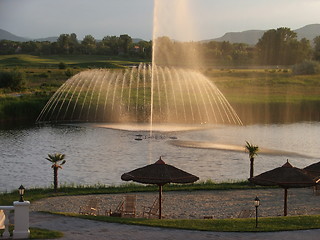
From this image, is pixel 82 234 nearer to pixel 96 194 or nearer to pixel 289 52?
pixel 96 194

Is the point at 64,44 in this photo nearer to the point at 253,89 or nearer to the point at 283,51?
the point at 283,51

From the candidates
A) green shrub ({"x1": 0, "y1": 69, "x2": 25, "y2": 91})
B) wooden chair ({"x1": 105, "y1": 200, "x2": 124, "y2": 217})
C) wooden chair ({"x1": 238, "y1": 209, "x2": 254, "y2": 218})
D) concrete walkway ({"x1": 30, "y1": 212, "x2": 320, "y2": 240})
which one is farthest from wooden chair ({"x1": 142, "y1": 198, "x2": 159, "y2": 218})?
green shrub ({"x1": 0, "y1": 69, "x2": 25, "y2": 91})

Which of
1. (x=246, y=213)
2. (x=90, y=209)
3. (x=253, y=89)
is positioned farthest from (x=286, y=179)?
(x=253, y=89)

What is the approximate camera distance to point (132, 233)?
22.0 m

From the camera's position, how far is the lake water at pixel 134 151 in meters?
41.2

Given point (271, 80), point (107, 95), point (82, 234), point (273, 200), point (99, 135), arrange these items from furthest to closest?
point (271, 80) → point (107, 95) → point (99, 135) → point (273, 200) → point (82, 234)

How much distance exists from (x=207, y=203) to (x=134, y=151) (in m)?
19.6

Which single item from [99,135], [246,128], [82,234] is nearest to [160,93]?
[246,128]

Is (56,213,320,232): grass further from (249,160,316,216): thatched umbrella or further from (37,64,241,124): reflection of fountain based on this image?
(37,64,241,124): reflection of fountain

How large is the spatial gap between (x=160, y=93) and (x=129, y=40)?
328 ft

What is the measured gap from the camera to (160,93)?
103 m

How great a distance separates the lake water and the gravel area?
5.59 metres

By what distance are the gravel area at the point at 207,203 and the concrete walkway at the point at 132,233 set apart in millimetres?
5564

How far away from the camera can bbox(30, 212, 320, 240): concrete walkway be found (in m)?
21.4
